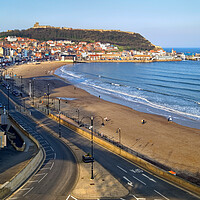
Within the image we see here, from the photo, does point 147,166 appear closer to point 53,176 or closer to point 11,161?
point 53,176

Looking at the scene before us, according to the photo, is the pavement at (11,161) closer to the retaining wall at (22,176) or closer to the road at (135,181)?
the retaining wall at (22,176)

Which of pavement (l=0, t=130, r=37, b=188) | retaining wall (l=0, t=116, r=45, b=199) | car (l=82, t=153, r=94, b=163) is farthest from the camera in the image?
car (l=82, t=153, r=94, b=163)

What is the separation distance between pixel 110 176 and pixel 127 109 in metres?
34.7

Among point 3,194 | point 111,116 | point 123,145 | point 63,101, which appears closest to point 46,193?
point 3,194

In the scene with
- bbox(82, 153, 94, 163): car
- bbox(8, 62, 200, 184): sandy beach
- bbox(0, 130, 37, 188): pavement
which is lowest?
bbox(8, 62, 200, 184): sandy beach

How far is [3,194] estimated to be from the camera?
21.8m

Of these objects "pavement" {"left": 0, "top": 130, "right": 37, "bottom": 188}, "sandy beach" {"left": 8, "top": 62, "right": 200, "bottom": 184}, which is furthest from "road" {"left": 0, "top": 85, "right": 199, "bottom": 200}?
"sandy beach" {"left": 8, "top": 62, "right": 200, "bottom": 184}

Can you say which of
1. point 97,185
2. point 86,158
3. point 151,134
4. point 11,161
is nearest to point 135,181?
point 97,185

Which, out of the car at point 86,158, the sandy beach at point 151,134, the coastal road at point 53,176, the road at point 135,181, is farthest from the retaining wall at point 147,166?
the coastal road at point 53,176

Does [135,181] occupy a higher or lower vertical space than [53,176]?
lower

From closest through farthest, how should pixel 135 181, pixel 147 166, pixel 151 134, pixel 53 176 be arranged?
pixel 135 181 → pixel 53 176 → pixel 147 166 → pixel 151 134

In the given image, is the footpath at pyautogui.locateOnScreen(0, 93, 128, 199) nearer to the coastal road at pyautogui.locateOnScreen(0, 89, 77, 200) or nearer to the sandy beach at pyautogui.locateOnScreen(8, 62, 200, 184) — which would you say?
the coastal road at pyautogui.locateOnScreen(0, 89, 77, 200)

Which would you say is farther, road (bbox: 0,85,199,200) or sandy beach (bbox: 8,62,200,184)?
sandy beach (bbox: 8,62,200,184)

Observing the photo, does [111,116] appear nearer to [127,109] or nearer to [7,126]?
[127,109]
